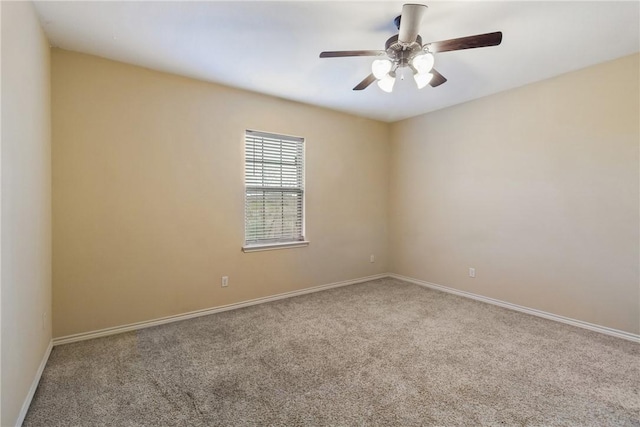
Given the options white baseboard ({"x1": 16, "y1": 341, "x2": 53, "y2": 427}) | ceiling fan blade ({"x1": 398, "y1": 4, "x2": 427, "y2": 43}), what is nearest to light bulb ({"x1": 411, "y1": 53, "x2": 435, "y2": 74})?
ceiling fan blade ({"x1": 398, "y1": 4, "x2": 427, "y2": 43})

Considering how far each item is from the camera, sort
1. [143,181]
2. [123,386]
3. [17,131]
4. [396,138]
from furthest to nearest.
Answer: [396,138], [143,181], [123,386], [17,131]

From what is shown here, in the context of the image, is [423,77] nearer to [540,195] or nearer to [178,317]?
[540,195]

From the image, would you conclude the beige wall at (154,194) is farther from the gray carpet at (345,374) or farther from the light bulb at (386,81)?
the light bulb at (386,81)

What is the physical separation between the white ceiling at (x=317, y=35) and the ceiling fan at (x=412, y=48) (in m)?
0.23

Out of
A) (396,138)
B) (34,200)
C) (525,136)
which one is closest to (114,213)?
(34,200)

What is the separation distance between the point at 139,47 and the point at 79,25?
41cm

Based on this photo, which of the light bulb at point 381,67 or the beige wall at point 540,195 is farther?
the beige wall at point 540,195

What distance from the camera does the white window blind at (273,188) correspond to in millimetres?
3703

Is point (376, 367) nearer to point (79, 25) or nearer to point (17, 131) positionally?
point (17, 131)

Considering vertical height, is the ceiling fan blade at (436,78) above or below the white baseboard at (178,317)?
above

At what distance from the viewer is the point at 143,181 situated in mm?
2975

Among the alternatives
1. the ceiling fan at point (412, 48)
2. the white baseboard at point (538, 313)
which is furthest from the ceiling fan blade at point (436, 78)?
the white baseboard at point (538, 313)

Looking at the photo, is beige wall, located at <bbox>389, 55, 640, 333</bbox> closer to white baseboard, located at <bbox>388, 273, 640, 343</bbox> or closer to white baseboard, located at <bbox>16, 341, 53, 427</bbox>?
white baseboard, located at <bbox>388, 273, 640, 343</bbox>

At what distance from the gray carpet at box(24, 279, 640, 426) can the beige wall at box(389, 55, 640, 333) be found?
50cm
